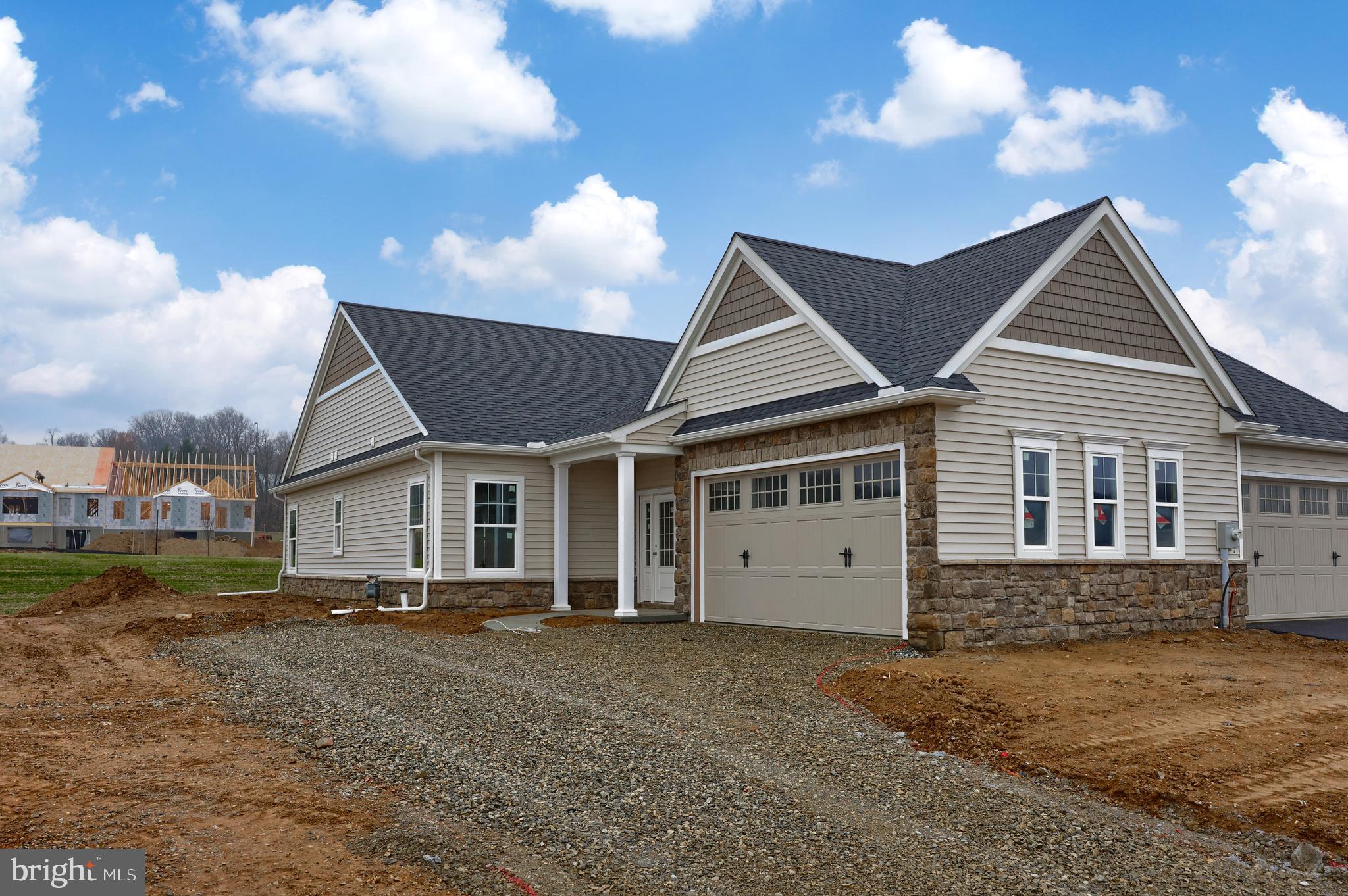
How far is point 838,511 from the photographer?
1429 cm

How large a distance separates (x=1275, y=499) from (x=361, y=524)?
55.8 ft

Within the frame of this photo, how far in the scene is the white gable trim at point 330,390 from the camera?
20000 millimetres

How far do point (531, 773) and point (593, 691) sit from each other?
2962 mm

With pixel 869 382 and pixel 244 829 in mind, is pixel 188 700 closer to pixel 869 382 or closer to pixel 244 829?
pixel 244 829

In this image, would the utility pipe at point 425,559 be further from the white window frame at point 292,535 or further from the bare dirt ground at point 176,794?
the white window frame at point 292,535

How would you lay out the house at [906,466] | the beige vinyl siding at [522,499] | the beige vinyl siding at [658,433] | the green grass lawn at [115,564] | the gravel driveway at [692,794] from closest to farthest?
1. the gravel driveway at [692,794]
2. the house at [906,466]
3. the beige vinyl siding at [658,433]
4. the beige vinyl siding at [522,499]
5. the green grass lawn at [115,564]

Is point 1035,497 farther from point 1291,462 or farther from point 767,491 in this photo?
point 1291,462

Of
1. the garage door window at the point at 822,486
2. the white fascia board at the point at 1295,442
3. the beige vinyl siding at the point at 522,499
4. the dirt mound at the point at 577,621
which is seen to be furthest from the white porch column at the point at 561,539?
the white fascia board at the point at 1295,442

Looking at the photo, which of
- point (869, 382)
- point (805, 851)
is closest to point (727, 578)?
point (869, 382)

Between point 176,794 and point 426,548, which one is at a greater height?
point 426,548

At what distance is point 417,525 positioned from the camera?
19.3 metres

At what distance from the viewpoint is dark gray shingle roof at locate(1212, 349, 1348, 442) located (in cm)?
1780

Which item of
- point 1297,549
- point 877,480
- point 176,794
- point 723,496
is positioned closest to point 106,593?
point 723,496

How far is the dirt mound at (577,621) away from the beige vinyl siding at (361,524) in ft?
14.0
